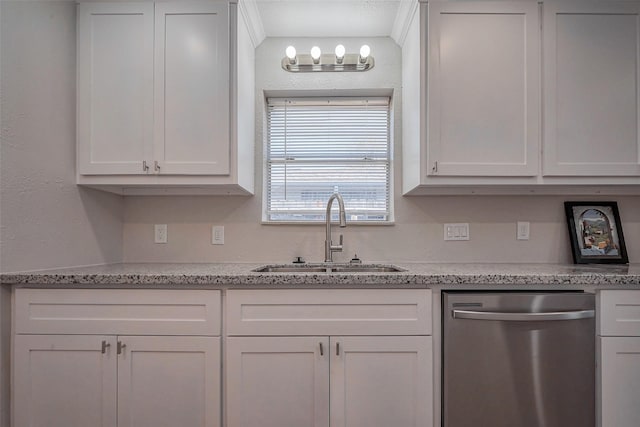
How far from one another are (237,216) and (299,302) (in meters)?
0.88

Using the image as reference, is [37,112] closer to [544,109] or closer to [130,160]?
[130,160]

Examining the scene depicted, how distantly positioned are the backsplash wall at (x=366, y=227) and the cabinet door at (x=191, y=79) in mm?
457

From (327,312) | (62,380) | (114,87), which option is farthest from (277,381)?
(114,87)

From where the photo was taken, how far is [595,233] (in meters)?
2.02

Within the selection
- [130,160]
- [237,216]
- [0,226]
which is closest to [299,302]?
[237,216]

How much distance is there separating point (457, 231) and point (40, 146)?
2.24m

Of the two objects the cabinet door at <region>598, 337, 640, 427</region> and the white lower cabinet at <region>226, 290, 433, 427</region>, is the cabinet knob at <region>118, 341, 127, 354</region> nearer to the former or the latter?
the white lower cabinet at <region>226, 290, 433, 427</region>

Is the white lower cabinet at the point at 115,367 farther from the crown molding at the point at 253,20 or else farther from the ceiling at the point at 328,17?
the ceiling at the point at 328,17

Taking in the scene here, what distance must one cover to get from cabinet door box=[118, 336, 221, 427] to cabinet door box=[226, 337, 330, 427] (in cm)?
8

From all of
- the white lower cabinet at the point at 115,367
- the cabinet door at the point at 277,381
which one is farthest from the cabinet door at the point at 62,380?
the cabinet door at the point at 277,381

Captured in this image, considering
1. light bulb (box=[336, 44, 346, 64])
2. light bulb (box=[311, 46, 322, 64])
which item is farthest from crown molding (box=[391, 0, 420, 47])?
light bulb (box=[311, 46, 322, 64])

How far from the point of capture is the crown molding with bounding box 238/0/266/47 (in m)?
1.78

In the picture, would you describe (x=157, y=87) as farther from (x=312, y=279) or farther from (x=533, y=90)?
(x=533, y=90)

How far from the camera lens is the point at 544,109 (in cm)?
170
